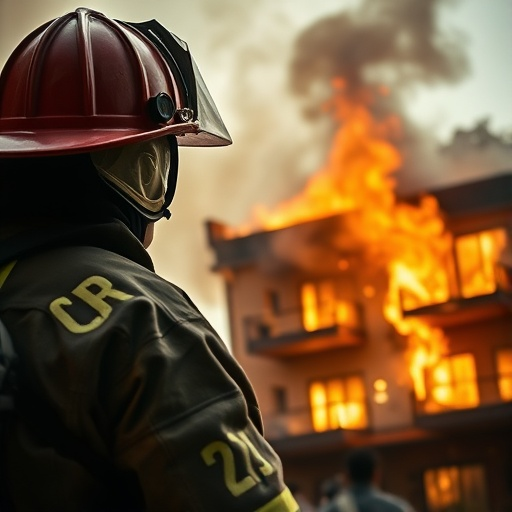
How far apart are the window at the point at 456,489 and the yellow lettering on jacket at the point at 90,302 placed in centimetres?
2137

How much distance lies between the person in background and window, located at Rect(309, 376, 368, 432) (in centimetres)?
1641

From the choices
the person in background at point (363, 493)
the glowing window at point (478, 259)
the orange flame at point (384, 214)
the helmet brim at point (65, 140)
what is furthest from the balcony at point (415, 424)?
the helmet brim at point (65, 140)

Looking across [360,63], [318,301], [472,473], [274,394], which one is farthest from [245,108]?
[472,473]

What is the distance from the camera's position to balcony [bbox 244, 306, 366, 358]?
2347 centimetres

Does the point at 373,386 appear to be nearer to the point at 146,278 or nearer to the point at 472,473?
the point at 472,473

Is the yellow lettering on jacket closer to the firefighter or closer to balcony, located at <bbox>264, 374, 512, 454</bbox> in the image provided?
the firefighter

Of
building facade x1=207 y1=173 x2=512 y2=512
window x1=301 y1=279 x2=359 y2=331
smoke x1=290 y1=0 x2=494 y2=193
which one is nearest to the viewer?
building facade x1=207 y1=173 x2=512 y2=512

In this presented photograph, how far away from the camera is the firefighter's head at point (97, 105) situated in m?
1.85

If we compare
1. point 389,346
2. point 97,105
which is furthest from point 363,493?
point 389,346

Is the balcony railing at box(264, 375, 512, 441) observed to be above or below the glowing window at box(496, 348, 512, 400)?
below

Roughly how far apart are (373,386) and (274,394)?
1982 mm

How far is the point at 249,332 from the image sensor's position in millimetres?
24266

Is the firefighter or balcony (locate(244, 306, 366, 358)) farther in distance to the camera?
balcony (locate(244, 306, 366, 358))

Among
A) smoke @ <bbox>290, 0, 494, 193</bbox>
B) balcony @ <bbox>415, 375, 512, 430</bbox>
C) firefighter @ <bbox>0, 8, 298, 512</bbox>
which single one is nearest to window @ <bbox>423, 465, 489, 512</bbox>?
balcony @ <bbox>415, 375, 512, 430</bbox>
